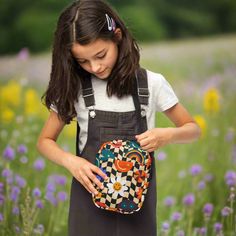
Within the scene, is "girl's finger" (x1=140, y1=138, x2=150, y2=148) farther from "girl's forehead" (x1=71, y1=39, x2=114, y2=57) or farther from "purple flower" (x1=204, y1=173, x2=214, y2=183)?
"purple flower" (x1=204, y1=173, x2=214, y2=183)

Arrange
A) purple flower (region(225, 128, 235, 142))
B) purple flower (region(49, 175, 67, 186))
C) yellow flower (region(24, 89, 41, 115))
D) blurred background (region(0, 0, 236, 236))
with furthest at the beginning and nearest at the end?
1. yellow flower (region(24, 89, 41, 115))
2. purple flower (region(225, 128, 235, 142))
3. purple flower (region(49, 175, 67, 186))
4. blurred background (region(0, 0, 236, 236))

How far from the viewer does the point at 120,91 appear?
1.55 metres

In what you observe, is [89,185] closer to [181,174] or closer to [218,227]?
[218,227]

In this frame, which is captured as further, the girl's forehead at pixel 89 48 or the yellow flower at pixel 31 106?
the yellow flower at pixel 31 106

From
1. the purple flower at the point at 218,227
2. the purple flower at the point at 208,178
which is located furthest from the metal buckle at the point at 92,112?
the purple flower at the point at 208,178

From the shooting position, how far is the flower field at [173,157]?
223 cm

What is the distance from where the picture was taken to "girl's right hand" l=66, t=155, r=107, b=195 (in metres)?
1.45

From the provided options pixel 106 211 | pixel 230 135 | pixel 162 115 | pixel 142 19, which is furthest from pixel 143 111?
pixel 142 19

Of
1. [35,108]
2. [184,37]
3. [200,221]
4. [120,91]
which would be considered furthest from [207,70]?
[120,91]

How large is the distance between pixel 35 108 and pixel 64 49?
2.16m

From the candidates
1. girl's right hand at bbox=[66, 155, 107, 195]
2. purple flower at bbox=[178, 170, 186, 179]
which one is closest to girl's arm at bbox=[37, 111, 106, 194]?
girl's right hand at bbox=[66, 155, 107, 195]

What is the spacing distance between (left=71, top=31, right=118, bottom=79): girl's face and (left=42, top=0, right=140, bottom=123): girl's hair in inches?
0.5

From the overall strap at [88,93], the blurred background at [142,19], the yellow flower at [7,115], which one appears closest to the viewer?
the overall strap at [88,93]

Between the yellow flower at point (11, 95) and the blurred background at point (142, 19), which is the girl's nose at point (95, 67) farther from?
the blurred background at point (142, 19)
